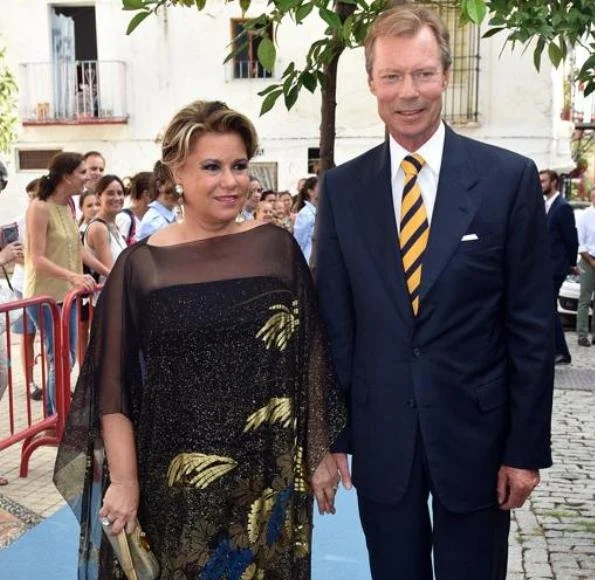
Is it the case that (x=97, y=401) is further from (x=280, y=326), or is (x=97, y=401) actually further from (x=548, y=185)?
(x=548, y=185)

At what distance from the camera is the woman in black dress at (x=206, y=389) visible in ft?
9.00

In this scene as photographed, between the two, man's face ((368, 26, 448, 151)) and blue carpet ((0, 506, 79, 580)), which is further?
blue carpet ((0, 506, 79, 580))

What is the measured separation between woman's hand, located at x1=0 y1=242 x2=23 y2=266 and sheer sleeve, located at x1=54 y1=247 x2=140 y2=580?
257 cm

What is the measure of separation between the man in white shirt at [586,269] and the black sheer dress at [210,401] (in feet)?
28.3

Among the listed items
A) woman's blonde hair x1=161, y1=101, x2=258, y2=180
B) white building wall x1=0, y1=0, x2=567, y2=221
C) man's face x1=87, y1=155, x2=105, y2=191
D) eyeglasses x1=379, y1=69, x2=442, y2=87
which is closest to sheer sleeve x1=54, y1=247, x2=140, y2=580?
woman's blonde hair x1=161, y1=101, x2=258, y2=180

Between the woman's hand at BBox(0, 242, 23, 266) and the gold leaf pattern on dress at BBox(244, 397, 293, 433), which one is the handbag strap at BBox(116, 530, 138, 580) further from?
the woman's hand at BBox(0, 242, 23, 266)

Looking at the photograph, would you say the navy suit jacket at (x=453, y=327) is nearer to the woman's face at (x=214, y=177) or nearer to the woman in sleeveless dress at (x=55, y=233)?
the woman's face at (x=214, y=177)

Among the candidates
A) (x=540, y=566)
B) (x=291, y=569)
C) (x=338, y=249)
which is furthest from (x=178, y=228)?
(x=540, y=566)

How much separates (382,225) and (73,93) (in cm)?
Result: 1935

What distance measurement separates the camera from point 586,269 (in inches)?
430

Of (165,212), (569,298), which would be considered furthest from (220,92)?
(165,212)

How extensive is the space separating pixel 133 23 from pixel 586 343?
895 centimetres

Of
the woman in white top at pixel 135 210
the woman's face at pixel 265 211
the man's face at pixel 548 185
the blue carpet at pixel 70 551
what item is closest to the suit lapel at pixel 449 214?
the blue carpet at pixel 70 551

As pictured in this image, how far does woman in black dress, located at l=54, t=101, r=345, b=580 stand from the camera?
274 centimetres
